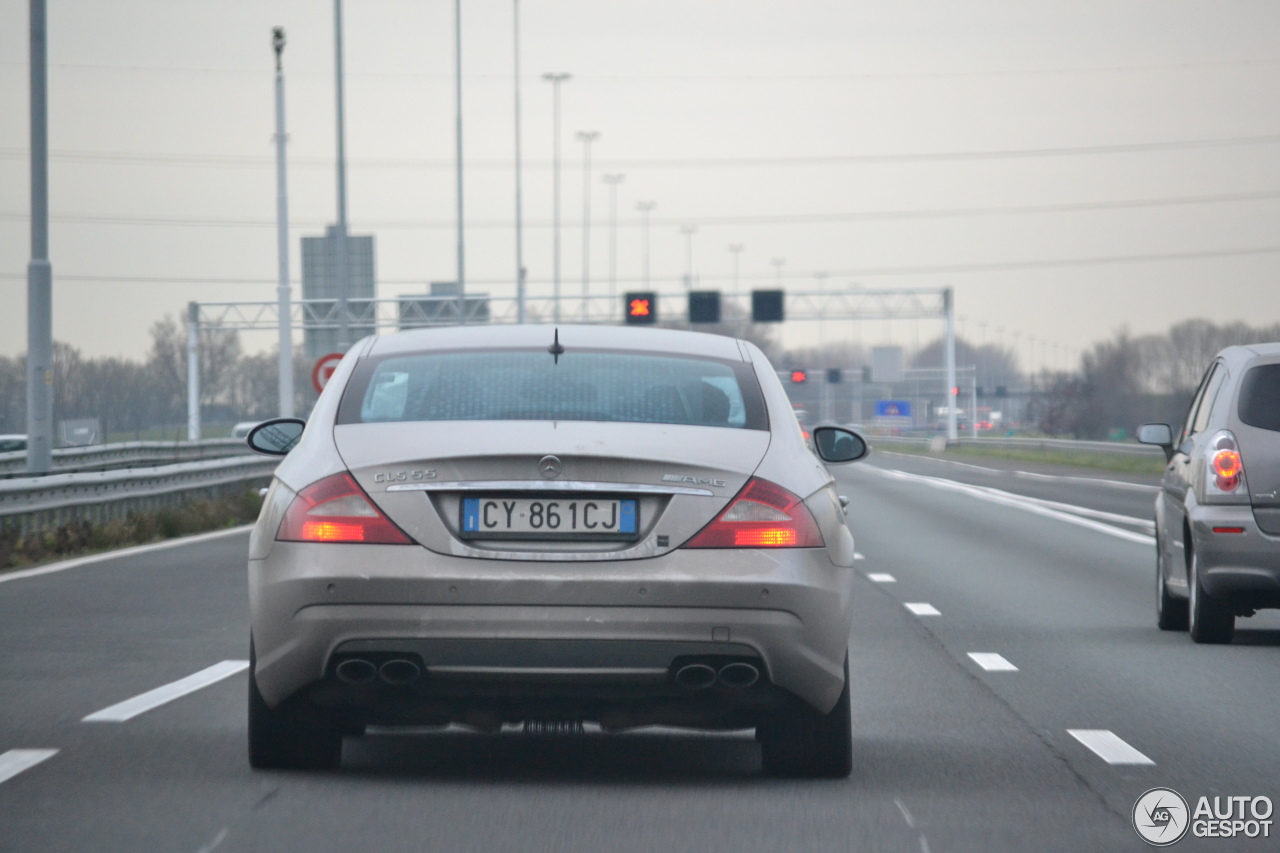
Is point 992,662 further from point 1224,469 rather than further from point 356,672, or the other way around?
point 356,672

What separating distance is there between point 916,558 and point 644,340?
447 inches

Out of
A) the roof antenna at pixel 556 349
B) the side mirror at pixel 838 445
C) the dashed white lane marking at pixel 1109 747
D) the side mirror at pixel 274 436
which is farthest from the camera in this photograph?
the side mirror at pixel 838 445

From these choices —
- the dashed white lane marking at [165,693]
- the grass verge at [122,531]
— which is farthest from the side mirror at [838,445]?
the grass verge at [122,531]

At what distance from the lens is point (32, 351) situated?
20.0 meters

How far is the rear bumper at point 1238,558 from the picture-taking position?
9.96 meters

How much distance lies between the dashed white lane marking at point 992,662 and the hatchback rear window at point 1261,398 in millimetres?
1830

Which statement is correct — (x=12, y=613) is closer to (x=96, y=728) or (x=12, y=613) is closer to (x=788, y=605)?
(x=96, y=728)

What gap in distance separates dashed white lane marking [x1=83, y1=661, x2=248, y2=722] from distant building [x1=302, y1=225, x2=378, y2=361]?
45.4 metres

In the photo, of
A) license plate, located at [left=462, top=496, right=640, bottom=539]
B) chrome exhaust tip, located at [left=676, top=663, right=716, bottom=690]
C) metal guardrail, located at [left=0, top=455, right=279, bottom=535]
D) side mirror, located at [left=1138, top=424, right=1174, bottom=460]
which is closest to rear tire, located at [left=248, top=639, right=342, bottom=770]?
license plate, located at [left=462, top=496, right=640, bottom=539]

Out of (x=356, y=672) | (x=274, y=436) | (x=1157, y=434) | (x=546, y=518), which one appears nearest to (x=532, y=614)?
(x=546, y=518)

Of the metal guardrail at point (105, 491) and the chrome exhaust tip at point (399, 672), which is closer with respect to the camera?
the chrome exhaust tip at point (399, 672)

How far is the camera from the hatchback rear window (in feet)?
33.2

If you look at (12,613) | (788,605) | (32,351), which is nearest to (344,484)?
(788,605)

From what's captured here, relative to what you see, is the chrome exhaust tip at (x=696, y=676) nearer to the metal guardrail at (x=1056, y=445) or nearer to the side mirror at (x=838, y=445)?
the side mirror at (x=838, y=445)
